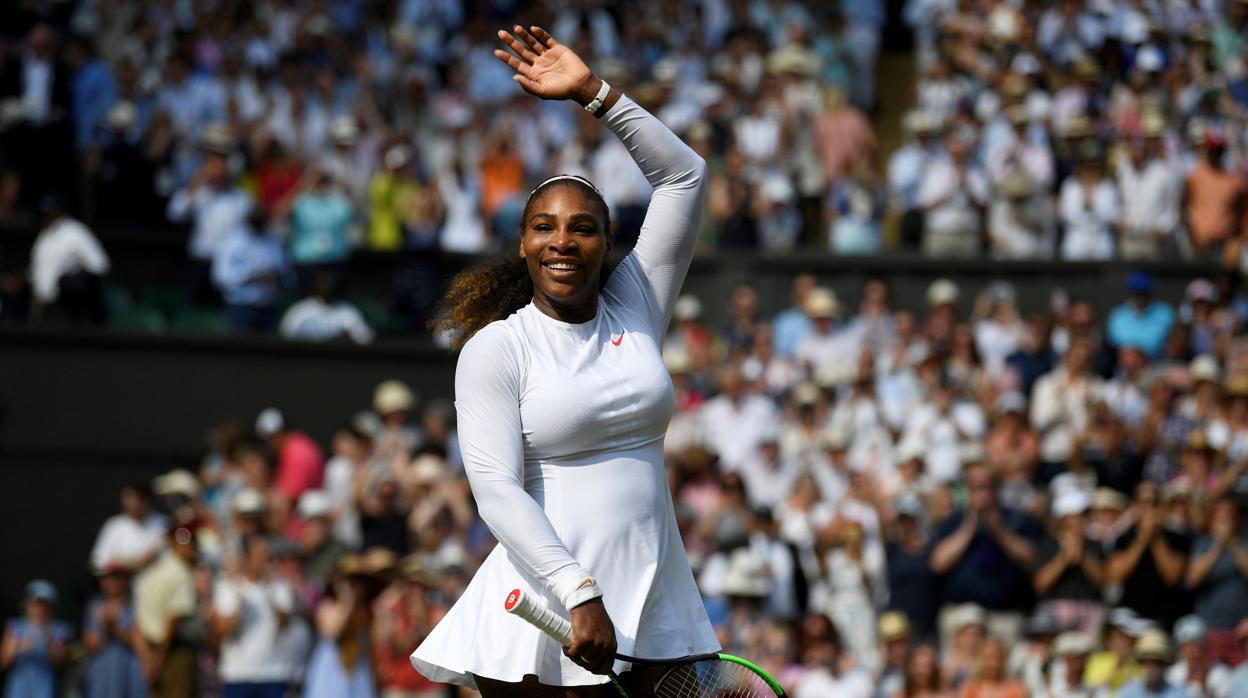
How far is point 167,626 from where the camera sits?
12.2m

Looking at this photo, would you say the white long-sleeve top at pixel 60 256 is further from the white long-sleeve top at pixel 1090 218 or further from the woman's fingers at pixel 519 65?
the woman's fingers at pixel 519 65

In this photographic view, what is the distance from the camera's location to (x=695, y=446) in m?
12.9

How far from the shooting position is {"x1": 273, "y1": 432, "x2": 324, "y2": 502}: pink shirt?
13703mm

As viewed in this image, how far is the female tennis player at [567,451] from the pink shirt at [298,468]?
935cm

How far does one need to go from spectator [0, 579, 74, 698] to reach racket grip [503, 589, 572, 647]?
9.24 meters

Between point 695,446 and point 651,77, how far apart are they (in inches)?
229

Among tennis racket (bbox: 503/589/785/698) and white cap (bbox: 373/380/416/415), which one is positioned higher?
white cap (bbox: 373/380/416/415)

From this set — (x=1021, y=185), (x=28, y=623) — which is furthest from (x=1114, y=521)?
(x=28, y=623)

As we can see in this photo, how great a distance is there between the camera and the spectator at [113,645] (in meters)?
12.1

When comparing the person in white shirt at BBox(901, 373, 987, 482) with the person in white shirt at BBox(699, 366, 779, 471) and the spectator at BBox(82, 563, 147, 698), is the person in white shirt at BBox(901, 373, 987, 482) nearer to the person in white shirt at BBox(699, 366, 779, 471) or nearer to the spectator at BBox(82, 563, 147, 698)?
the person in white shirt at BBox(699, 366, 779, 471)

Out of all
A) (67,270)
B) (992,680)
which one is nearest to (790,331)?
(992,680)

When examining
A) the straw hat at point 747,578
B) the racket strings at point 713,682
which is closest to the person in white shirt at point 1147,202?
the straw hat at point 747,578

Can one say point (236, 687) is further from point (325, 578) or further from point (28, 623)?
point (28, 623)

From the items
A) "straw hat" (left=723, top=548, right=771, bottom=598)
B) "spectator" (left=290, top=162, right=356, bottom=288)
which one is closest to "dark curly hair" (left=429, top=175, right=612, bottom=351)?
"straw hat" (left=723, top=548, right=771, bottom=598)
